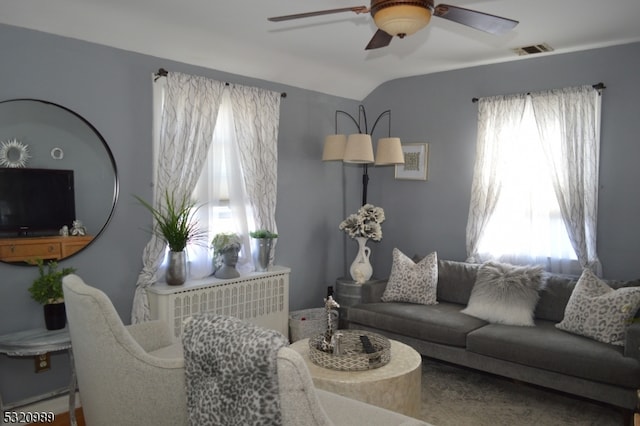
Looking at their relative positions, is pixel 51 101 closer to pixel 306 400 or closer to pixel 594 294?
pixel 306 400

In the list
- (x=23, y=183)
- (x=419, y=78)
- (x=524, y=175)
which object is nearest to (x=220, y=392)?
(x=23, y=183)

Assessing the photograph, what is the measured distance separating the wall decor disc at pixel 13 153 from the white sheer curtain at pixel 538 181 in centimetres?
368

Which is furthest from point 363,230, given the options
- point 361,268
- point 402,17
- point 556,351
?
point 402,17

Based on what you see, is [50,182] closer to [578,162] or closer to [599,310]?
[599,310]

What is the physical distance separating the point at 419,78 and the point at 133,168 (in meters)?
3.02

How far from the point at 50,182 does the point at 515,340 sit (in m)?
3.31

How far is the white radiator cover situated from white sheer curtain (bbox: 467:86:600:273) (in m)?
1.86

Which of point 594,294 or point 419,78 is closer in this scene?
point 594,294

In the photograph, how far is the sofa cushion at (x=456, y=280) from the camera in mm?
4246

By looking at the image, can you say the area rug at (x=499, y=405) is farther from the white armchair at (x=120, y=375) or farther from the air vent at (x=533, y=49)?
the air vent at (x=533, y=49)

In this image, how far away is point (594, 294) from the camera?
3355 mm

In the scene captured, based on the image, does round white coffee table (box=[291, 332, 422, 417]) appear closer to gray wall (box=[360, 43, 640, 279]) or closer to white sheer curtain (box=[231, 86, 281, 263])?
white sheer curtain (box=[231, 86, 281, 263])

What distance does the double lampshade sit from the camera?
442cm

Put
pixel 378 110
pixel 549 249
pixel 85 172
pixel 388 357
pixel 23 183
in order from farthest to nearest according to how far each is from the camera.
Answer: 1. pixel 378 110
2. pixel 549 249
3. pixel 85 172
4. pixel 23 183
5. pixel 388 357
